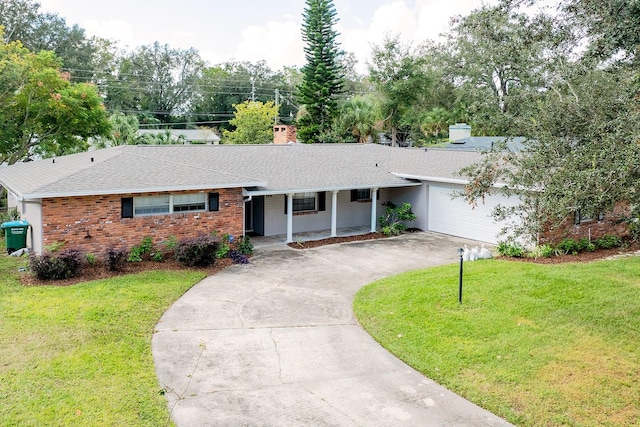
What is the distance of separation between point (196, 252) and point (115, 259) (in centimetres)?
190

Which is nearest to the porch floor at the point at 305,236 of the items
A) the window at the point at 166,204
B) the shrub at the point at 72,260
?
the window at the point at 166,204

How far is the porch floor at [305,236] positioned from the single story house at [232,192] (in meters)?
0.28

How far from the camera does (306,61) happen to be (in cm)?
3781

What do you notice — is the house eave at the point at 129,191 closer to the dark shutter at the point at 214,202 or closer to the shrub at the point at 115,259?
the dark shutter at the point at 214,202

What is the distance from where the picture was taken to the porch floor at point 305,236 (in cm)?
1707

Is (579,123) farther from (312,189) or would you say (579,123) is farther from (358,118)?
(358,118)

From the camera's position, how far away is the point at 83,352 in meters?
7.91

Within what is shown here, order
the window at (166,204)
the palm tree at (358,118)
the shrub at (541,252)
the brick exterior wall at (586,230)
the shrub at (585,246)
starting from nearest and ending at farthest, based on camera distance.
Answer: the window at (166,204) < the shrub at (541,252) < the brick exterior wall at (586,230) < the shrub at (585,246) < the palm tree at (358,118)

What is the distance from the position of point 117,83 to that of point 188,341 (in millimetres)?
52257

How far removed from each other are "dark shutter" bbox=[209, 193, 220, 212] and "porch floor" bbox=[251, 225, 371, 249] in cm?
226

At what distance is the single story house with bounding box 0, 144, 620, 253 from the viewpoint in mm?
13055

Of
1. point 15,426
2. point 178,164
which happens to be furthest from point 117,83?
point 15,426

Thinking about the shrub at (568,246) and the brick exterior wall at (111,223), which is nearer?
the brick exterior wall at (111,223)

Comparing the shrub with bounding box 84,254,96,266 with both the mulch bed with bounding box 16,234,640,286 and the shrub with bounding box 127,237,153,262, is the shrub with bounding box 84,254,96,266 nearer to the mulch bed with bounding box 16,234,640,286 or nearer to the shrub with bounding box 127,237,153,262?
A: the mulch bed with bounding box 16,234,640,286
